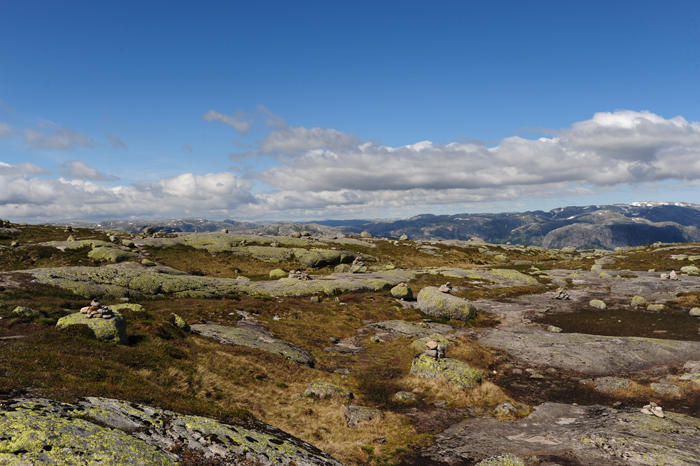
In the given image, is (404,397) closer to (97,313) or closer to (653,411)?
(653,411)

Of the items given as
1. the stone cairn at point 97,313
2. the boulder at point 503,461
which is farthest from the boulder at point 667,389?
the stone cairn at point 97,313

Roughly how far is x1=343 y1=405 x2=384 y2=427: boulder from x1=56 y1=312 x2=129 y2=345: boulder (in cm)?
1773

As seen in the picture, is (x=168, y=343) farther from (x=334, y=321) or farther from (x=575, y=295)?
(x=575, y=295)

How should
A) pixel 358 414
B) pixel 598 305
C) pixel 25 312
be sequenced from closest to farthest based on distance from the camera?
pixel 358 414 → pixel 25 312 → pixel 598 305

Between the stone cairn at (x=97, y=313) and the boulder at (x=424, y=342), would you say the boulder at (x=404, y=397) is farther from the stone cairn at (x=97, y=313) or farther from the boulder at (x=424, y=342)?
the stone cairn at (x=97, y=313)

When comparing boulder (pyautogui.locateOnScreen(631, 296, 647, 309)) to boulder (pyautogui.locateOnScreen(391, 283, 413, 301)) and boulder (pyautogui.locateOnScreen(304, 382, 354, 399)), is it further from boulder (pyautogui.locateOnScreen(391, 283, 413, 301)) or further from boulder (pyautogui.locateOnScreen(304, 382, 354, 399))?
boulder (pyautogui.locateOnScreen(304, 382, 354, 399))

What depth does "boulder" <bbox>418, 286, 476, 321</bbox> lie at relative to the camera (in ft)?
157

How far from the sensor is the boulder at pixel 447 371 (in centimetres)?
2675

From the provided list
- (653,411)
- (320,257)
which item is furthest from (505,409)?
(320,257)

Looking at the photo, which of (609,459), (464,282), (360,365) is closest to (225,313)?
(360,365)

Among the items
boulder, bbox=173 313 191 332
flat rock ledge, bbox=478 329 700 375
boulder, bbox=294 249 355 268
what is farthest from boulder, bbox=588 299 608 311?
boulder, bbox=294 249 355 268

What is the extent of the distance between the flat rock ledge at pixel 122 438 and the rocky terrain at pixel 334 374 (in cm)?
6

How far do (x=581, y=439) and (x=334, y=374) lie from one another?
18.7 m

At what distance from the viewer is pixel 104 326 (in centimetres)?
2333
